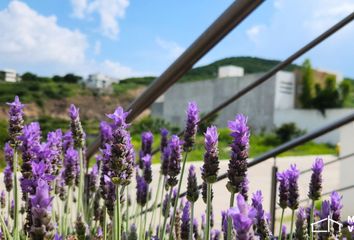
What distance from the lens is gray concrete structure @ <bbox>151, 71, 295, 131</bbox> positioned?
42188 millimetres

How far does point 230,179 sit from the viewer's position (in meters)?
1.21

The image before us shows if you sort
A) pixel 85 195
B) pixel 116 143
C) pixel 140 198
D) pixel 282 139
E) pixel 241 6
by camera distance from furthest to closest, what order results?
1. pixel 282 139
2. pixel 85 195
3. pixel 140 198
4. pixel 241 6
5. pixel 116 143

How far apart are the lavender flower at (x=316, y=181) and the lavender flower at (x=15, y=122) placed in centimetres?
84

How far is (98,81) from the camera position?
40031 millimetres

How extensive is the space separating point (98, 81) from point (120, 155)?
3940cm

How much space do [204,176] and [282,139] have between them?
38.0m

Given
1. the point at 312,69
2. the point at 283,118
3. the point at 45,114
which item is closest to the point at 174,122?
the point at 283,118

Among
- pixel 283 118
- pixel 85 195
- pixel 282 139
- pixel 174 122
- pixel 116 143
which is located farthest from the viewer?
pixel 174 122

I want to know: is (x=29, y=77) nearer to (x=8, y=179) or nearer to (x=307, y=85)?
(x=307, y=85)

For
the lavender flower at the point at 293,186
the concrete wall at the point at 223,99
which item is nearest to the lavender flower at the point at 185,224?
the lavender flower at the point at 293,186

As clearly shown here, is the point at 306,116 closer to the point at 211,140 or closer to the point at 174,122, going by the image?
the point at 174,122

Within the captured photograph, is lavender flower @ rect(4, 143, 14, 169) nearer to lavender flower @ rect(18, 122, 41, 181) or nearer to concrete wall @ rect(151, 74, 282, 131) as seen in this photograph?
lavender flower @ rect(18, 122, 41, 181)

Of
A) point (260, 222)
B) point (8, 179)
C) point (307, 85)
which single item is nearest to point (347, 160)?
point (8, 179)

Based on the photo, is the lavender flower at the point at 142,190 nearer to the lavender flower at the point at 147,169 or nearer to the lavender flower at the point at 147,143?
the lavender flower at the point at 147,169
